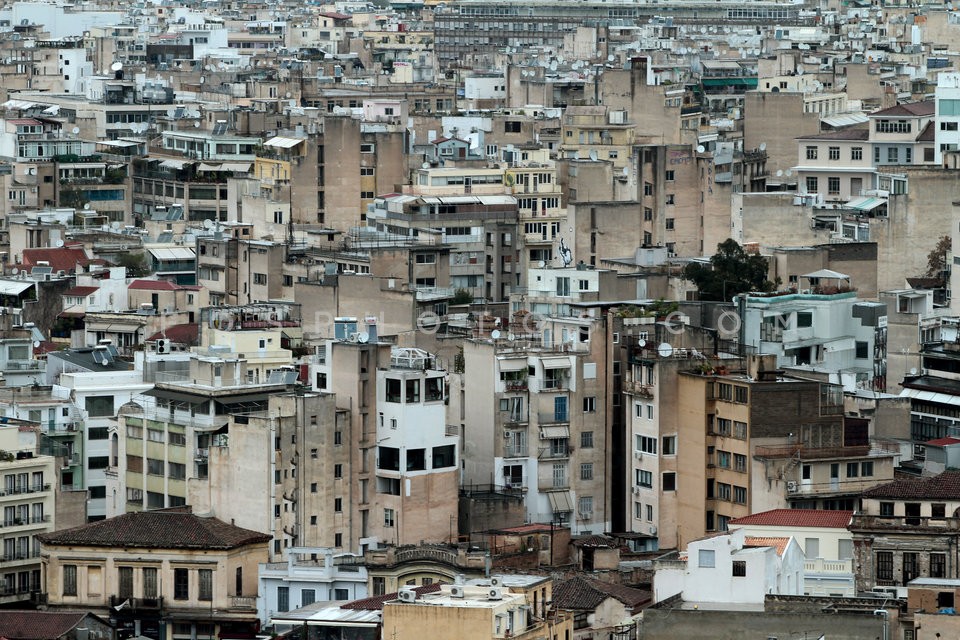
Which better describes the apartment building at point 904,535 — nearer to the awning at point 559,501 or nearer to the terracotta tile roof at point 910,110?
the awning at point 559,501

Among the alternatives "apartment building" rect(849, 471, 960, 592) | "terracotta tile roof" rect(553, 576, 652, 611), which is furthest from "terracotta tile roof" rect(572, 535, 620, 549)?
"apartment building" rect(849, 471, 960, 592)

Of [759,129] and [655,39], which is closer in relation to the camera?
[759,129]

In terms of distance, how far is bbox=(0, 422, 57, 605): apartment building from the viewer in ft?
231

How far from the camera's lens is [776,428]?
2852 inches

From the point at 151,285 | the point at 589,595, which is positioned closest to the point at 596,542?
the point at 589,595

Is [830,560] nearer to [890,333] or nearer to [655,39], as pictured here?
[890,333]

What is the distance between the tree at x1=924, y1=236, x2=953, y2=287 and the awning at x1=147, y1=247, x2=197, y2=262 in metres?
21.6

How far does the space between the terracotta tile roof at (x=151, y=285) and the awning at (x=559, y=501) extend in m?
23.1

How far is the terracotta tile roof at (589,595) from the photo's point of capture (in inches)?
2518

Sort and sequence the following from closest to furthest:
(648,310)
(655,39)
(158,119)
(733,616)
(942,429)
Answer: (733,616) < (942,429) < (648,310) < (158,119) < (655,39)

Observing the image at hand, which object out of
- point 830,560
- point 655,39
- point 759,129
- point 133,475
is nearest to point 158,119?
point 759,129

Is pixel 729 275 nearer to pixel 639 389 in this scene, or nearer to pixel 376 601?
A: pixel 639 389

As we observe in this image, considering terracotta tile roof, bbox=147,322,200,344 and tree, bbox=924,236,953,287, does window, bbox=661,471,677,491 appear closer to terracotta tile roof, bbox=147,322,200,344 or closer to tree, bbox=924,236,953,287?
terracotta tile roof, bbox=147,322,200,344

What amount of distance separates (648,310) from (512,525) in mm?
10517
